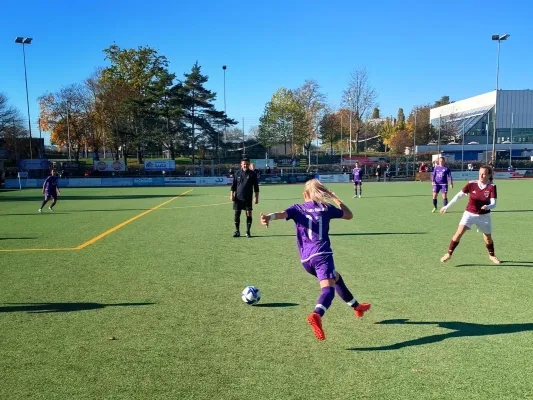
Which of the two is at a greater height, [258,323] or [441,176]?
[441,176]

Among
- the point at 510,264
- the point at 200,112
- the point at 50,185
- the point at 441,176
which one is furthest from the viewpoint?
the point at 200,112

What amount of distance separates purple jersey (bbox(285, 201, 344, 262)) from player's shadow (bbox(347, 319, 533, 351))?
3.61 feet

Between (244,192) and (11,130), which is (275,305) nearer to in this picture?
(244,192)

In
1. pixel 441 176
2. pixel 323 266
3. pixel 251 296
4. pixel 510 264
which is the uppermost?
pixel 441 176

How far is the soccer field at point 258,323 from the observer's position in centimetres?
359

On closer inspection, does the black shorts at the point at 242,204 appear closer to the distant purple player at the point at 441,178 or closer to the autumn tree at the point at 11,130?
the distant purple player at the point at 441,178

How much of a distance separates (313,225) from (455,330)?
1.95 metres

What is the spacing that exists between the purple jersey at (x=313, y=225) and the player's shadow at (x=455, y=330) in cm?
110

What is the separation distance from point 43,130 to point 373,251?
254 ft

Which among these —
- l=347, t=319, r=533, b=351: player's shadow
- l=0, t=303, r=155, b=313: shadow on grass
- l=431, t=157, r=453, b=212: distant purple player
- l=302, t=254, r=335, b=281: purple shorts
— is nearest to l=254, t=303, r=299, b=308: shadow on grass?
l=302, t=254, r=335, b=281: purple shorts

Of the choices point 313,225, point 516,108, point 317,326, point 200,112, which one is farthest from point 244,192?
point 516,108

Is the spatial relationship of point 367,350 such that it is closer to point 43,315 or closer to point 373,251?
point 43,315

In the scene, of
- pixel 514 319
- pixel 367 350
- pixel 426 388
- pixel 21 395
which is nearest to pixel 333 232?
pixel 514 319

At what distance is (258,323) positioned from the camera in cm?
502
